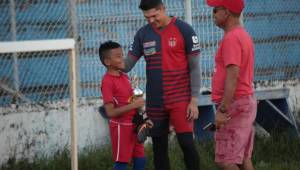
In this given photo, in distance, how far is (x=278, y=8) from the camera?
968cm

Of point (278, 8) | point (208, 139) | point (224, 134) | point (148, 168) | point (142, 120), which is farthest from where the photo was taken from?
point (278, 8)

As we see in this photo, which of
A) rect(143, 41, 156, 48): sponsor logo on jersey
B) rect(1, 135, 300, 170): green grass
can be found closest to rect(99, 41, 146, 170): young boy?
rect(143, 41, 156, 48): sponsor logo on jersey

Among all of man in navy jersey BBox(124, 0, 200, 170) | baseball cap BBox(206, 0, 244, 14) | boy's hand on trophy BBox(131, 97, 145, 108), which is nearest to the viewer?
baseball cap BBox(206, 0, 244, 14)

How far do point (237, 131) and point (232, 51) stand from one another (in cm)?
63

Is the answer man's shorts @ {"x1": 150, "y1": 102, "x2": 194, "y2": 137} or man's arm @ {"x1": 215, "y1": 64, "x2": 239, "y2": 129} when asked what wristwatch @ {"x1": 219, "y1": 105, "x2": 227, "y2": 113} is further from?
man's shorts @ {"x1": 150, "y1": 102, "x2": 194, "y2": 137}

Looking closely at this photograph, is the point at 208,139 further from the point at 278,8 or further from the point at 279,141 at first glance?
the point at 278,8

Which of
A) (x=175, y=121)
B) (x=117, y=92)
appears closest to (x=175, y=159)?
(x=175, y=121)

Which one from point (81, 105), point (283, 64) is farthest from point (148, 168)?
point (283, 64)

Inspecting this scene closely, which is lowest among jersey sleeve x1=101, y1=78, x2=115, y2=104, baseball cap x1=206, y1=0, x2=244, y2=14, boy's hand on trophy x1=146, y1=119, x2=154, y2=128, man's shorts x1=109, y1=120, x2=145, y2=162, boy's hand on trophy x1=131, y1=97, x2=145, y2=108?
man's shorts x1=109, y1=120, x2=145, y2=162

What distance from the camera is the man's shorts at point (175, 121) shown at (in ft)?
22.6

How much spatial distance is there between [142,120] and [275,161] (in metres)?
2.13

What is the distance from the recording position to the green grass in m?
8.04

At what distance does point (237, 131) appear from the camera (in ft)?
20.4

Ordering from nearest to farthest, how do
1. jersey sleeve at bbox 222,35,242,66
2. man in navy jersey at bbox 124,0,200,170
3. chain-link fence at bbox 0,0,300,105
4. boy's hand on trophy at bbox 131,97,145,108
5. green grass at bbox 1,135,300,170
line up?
1. jersey sleeve at bbox 222,35,242,66
2. boy's hand on trophy at bbox 131,97,145,108
3. man in navy jersey at bbox 124,0,200,170
4. green grass at bbox 1,135,300,170
5. chain-link fence at bbox 0,0,300,105
